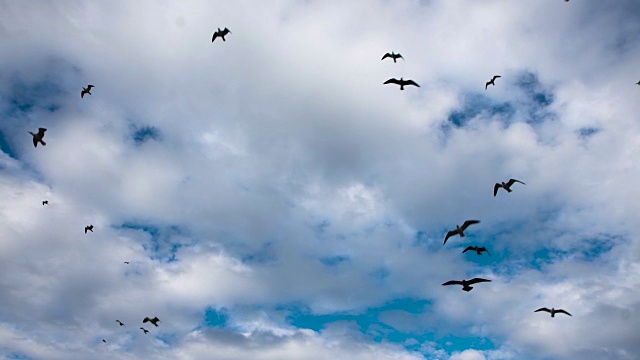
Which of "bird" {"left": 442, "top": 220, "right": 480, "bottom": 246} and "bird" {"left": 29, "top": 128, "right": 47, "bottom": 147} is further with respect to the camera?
"bird" {"left": 29, "top": 128, "right": 47, "bottom": 147}

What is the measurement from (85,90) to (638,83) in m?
74.7

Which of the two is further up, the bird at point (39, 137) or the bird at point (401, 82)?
the bird at point (401, 82)

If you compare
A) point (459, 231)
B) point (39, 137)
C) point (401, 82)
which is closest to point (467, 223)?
point (459, 231)

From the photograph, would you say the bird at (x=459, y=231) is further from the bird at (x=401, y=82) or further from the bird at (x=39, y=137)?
the bird at (x=39, y=137)

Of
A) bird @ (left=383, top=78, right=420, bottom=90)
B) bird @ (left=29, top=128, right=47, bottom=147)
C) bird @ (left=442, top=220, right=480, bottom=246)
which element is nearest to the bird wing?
bird @ (left=442, top=220, right=480, bottom=246)

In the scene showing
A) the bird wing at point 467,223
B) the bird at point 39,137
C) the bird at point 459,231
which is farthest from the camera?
the bird at point 39,137

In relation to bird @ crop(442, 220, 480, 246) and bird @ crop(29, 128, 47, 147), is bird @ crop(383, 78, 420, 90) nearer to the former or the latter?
bird @ crop(442, 220, 480, 246)

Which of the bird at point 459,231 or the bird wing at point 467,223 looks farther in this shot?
the bird at point 459,231

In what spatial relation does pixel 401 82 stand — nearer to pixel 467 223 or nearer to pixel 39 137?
pixel 467 223

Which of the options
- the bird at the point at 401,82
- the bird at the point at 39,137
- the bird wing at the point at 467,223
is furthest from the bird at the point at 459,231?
the bird at the point at 39,137

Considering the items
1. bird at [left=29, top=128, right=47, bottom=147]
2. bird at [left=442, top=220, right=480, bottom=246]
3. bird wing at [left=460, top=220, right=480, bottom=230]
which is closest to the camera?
bird wing at [left=460, top=220, right=480, bottom=230]

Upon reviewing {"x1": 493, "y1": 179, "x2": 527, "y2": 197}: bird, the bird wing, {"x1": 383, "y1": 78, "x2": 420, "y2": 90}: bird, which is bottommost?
the bird wing

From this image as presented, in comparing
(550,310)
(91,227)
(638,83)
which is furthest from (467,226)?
(91,227)

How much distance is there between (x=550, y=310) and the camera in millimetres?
61812
